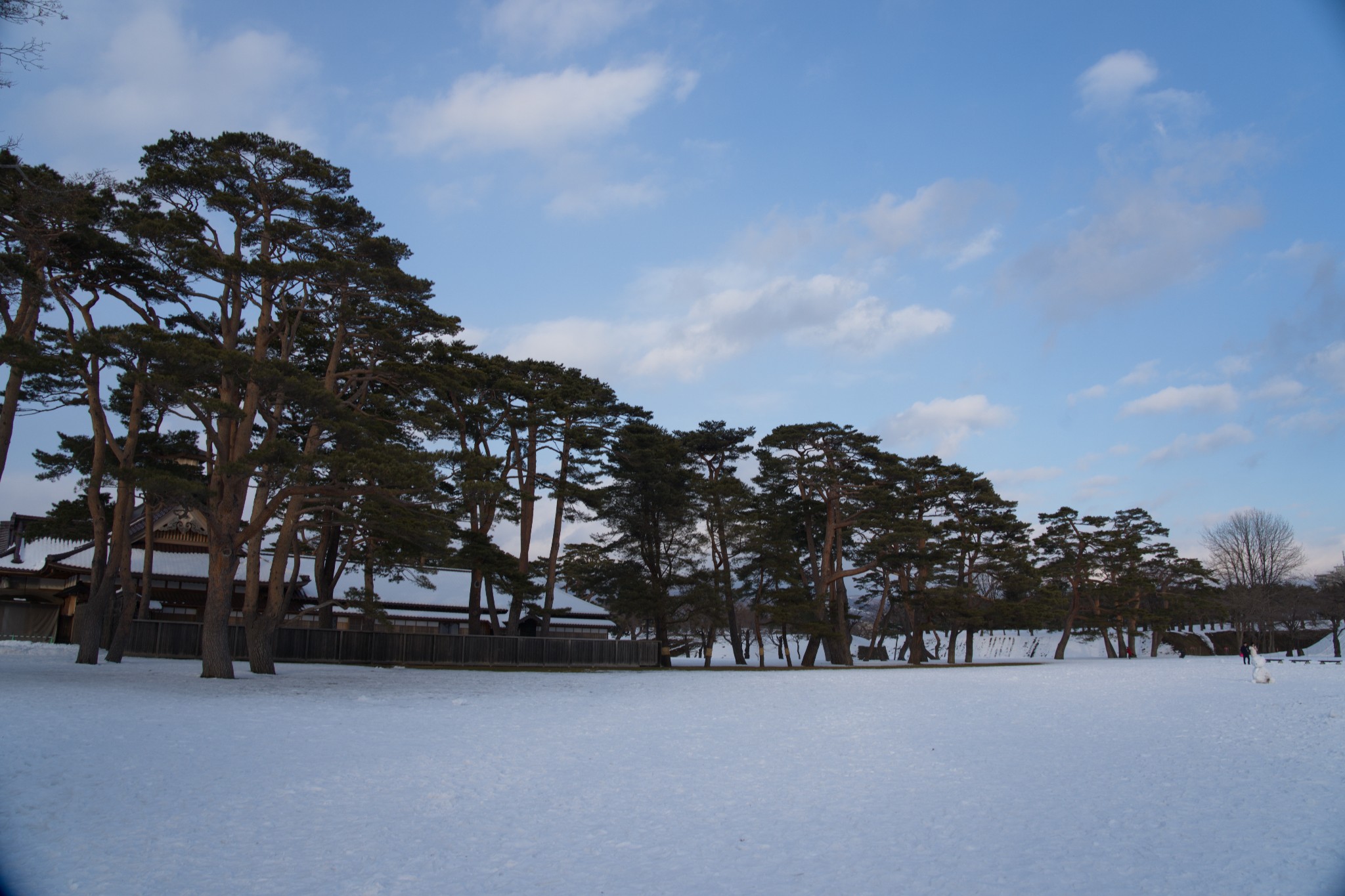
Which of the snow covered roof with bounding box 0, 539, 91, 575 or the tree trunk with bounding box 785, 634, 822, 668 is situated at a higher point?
the snow covered roof with bounding box 0, 539, 91, 575

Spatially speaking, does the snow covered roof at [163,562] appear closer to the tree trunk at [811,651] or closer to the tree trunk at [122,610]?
the tree trunk at [122,610]

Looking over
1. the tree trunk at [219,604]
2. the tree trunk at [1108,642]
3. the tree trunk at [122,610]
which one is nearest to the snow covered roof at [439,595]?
the tree trunk at [122,610]

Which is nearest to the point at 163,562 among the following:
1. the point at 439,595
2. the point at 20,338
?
the point at 439,595

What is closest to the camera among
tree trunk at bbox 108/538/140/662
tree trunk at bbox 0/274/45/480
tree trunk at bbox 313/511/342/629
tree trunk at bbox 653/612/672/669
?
tree trunk at bbox 0/274/45/480

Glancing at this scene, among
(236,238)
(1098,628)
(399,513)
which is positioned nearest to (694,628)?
(399,513)

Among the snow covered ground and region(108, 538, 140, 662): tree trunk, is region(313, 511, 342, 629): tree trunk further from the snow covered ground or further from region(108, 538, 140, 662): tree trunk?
the snow covered ground

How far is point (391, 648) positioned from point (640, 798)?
76.9ft

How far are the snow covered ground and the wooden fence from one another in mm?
10799

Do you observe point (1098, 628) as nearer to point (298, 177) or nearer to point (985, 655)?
point (985, 655)

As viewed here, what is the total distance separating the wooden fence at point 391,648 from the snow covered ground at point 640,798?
35.4ft

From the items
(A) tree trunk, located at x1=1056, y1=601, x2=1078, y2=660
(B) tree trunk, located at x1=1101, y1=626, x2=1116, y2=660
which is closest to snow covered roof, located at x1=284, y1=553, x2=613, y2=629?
(A) tree trunk, located at x1=1056, y1=601, x2=1078, y2=660

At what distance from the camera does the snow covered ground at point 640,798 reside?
17.9ft

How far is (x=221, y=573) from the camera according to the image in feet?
58.2

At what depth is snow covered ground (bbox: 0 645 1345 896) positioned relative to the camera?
5.45 meters
